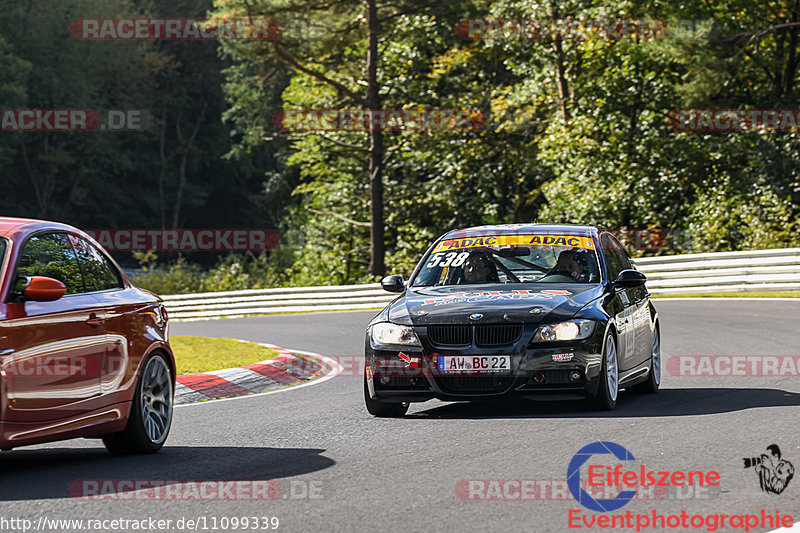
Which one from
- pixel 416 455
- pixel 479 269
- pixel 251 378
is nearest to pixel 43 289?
pixel 416 455

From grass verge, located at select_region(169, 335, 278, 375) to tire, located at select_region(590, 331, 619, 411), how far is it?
5653 mm

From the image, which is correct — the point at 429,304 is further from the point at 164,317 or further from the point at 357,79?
the point at 357,79

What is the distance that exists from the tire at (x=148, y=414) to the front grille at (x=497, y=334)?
7.92 ft

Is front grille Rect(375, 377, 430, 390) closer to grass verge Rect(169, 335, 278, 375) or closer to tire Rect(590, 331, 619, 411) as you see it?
tire Rect(590, 331, 619, 411)

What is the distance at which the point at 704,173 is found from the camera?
3541cm

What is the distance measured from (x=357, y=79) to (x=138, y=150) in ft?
119

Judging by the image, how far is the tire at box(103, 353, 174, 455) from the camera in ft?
27.2

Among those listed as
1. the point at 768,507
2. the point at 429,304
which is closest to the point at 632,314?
the point at 429,304

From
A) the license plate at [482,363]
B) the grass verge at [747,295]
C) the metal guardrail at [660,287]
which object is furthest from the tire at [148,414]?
the metal guardrail at [660,287]

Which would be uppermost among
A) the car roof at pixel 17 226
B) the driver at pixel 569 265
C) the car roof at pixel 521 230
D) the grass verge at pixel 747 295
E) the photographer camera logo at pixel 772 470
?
the car roof at pixel 17 226

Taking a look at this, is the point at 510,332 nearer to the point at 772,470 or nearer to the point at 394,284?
the point at 394,284

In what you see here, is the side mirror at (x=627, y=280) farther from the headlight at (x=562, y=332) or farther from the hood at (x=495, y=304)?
the headlight at (x=562, y=332)

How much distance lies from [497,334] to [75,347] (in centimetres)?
334

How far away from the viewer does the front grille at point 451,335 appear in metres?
9.46
